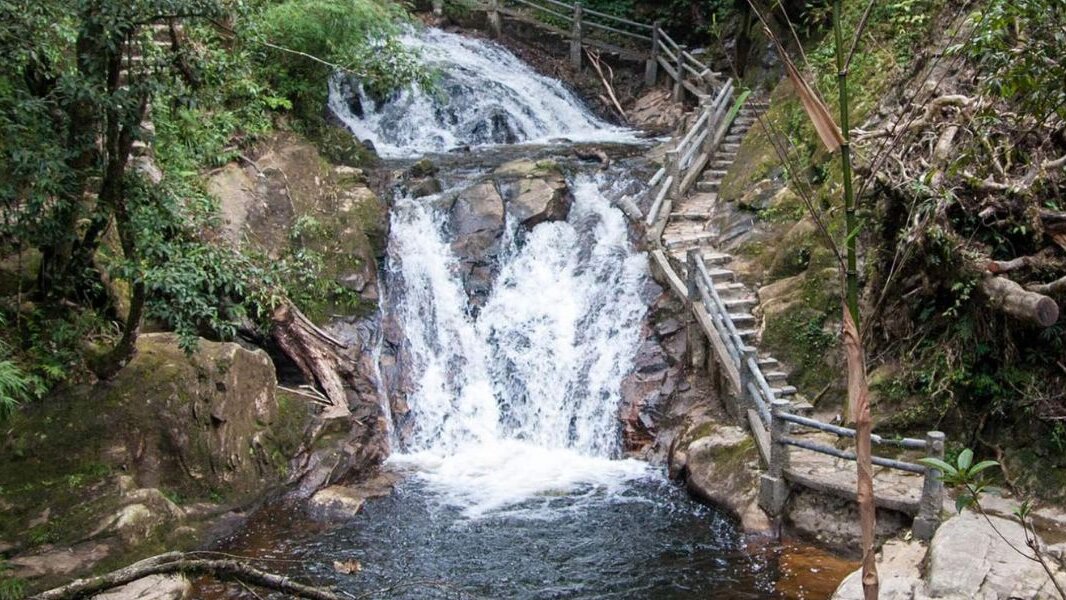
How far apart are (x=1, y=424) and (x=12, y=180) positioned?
8.90ft

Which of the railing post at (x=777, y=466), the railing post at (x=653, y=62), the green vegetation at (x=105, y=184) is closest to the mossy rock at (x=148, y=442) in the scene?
the green vegetation at (x=105, y=184)

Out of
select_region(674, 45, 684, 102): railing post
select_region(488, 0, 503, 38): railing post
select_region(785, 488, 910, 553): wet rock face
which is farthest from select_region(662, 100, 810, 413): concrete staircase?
select_region(488, 0, 503, 38): railing post

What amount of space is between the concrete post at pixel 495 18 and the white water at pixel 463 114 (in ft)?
10.00

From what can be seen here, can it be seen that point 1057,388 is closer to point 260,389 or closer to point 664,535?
point 664,535

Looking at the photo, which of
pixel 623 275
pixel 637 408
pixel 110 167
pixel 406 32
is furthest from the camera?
pixel 406 32

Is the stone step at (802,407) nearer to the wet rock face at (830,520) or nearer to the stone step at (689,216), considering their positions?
the wet rock face at (830,520)

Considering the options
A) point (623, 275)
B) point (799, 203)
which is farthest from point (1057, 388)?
point (623, 275)

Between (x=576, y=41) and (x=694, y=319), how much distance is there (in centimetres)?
1398

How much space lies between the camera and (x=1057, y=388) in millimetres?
8672

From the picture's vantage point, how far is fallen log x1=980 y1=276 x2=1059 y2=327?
809cm

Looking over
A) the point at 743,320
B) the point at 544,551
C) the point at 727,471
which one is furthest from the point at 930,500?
the point at 743,320

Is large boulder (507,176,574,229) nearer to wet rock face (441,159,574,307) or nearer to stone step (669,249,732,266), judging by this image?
wet rock face (441,159,574,307)

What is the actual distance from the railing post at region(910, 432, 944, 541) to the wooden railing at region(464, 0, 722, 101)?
563 inches

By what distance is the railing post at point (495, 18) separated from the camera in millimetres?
25344
